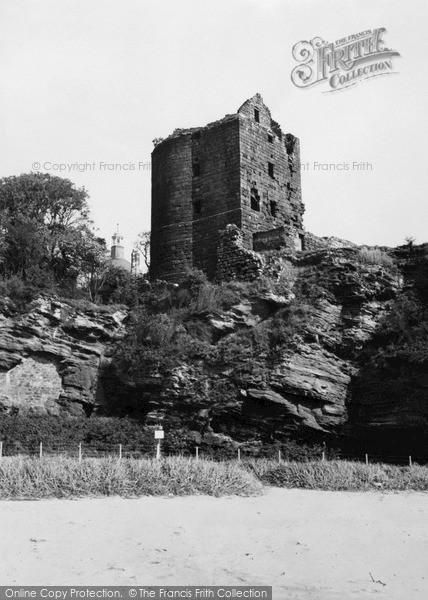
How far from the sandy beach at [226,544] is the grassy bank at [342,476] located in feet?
6.73

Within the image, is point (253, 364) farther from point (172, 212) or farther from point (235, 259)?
point (172, 212)

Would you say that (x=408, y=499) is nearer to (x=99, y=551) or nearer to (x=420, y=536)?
(x=420, y=536)

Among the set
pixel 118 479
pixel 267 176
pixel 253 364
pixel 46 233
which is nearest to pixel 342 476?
pixel 118 479

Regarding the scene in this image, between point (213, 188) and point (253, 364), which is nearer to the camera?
point (253, 364)

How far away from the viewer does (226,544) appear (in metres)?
11.4

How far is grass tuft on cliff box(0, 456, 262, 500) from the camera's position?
1468cm

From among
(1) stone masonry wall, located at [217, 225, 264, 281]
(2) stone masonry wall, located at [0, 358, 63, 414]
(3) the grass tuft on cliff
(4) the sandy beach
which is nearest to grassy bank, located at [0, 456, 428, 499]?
(3) the grass tuft on cliff

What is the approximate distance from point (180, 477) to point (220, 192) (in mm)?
15465

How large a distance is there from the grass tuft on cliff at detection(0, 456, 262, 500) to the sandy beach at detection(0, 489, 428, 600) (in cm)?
63

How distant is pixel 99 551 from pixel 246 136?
21979 mm

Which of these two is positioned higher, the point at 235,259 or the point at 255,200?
the point at 255,200

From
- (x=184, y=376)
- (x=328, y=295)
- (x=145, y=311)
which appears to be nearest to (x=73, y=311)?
(x=145, y=311)

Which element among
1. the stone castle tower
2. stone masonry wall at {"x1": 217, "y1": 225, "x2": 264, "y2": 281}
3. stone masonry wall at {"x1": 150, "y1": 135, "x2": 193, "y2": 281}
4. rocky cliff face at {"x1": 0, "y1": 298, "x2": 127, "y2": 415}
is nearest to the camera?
rocky cliff face at {"x1": 0, "y1": 298, "x2": 127, "y2": 415}

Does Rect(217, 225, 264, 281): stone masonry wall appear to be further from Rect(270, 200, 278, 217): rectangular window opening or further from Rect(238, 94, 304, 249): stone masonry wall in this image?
Rect(270, 200, 278, 217): rectangular window opening
